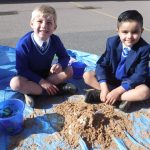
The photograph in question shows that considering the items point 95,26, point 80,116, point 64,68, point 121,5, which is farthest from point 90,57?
point 121,5

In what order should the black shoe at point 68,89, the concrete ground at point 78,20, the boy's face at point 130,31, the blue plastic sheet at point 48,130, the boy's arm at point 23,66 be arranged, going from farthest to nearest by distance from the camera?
the concrete ground at point 78,20, the black shoe at point 68,89, the boy's arm at point 23,66, the boy's face at point 130,31, the blue plastic sheet at point 48,130

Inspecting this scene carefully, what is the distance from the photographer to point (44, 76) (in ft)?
9.07

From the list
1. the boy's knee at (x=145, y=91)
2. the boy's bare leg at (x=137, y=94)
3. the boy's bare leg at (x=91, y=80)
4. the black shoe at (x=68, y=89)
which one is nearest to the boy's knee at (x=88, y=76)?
the boy's bare leg at (x=91, y=80)

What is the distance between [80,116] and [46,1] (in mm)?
5984

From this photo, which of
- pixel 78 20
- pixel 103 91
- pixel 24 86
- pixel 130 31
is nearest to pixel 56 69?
pixel 24 86

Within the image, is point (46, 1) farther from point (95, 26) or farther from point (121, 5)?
point (95, 26)

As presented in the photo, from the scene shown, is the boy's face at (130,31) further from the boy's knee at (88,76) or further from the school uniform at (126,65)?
the boy's knee at (88,76)

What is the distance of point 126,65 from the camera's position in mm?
2535

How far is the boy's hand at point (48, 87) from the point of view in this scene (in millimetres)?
2541

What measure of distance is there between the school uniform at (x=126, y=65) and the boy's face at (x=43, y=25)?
0.50 metres

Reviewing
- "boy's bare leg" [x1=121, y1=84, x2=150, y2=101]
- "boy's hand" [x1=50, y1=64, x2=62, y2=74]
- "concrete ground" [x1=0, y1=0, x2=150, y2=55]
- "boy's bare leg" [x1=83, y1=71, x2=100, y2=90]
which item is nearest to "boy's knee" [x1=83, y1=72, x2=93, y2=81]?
"boy's bare leg" [x1=83, y1=71, x2=100, y2=90]

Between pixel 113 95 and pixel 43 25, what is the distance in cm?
79

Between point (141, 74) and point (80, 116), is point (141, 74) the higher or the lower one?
the higher one

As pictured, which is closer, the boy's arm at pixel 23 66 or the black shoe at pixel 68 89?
the boy's arm at pixel 23 66
